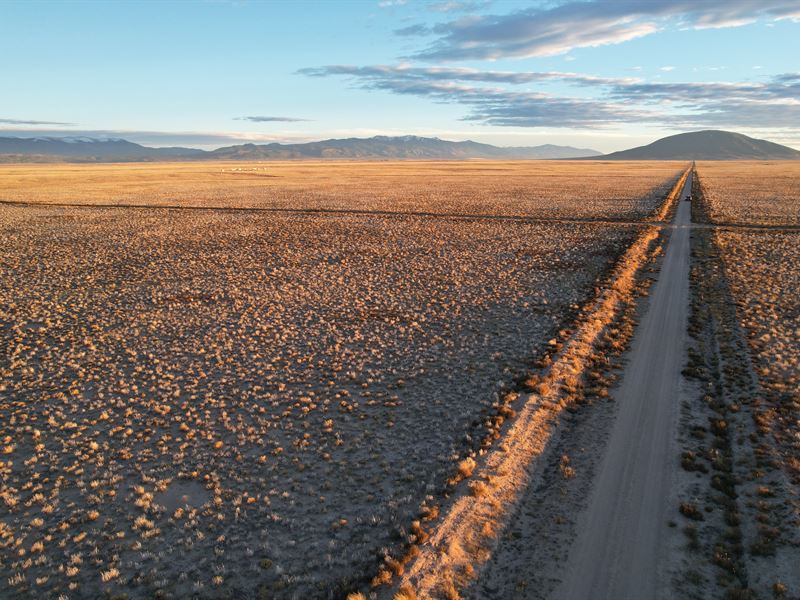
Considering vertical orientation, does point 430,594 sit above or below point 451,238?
below

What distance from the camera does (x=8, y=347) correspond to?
1703 cm

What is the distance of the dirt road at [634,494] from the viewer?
7348mm

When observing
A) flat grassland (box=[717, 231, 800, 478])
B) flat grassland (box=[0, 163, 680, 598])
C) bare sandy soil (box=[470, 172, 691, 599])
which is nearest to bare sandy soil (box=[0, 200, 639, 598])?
flat grassland (box=[0, 163, 680, 598])

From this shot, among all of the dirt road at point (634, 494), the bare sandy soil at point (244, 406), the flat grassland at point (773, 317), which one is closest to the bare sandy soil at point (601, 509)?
the dirt road at point (634, 494)

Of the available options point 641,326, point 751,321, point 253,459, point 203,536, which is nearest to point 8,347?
point 253,459

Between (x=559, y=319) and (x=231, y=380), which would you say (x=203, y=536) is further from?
(x=559, y=319)

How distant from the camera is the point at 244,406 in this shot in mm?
12914

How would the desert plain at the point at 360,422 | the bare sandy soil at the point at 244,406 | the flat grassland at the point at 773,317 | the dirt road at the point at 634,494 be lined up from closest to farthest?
the dirt road at the point at 634,494, the desert plain at the point at 360,422, the bare sandy soil at the point at 244,406, the flat grassland at the point at 773,317

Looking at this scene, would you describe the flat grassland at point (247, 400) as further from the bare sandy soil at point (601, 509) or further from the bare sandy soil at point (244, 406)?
the bare sandy soil at point (601, 509)

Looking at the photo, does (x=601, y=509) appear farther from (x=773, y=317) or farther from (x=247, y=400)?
(x=773, y=317)

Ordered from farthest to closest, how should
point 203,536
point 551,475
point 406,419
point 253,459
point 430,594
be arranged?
point 406,419, point 253,459, point 551,475, point 203,536, point 430,594

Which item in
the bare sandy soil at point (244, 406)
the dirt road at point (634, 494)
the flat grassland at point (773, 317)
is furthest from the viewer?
the flat grassland at point (773, 317)

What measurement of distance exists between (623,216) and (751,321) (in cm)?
3179

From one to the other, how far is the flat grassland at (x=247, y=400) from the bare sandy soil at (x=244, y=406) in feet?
0.17
